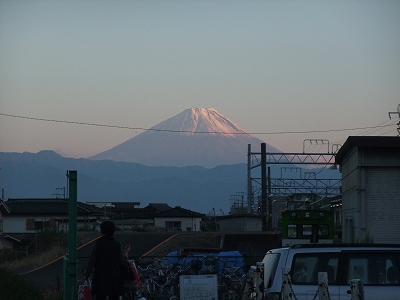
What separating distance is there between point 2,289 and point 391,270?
19.0 feet

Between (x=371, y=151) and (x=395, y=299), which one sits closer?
(x=395, y=299)

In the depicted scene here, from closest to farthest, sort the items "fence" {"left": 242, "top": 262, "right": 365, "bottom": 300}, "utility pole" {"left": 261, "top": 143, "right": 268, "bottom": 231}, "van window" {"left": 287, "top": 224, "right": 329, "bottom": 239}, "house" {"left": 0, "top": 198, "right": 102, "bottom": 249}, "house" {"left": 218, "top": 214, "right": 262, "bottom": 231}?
"fence" {"left": 242, "top": 262, "right": 365, "bottom": 300} < "van window" {"left": 287, "top": 224, "right": 329, "bottom": 239} < "utility pole" {"left": 261, "top": 143, "right": 268, "bottom": 231} < "house" {"left": 218, "top": 214, "right": 262, "bottom": 231} < "house" {"left": 0, "top": 198, "right": 102, "bottom": 249}

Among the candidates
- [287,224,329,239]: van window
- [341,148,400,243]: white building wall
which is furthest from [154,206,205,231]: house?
[341,148,400,243]: white building wall

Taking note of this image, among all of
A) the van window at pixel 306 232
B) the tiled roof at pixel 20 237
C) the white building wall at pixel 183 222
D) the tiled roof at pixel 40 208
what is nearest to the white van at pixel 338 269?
the van window at pixel 306 232

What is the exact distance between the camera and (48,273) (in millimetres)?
27875

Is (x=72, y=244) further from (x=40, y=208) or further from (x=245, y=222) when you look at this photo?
(x=40, y=208)

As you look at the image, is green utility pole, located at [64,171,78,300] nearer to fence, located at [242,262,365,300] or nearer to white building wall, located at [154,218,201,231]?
fence, located at [242,262,365,300]

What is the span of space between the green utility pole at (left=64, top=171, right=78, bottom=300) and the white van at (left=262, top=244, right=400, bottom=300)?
349 cm

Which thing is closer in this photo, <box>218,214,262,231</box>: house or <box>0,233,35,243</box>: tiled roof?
<box>0,233,35,243</box>: tiled roof

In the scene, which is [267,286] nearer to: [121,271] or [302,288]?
[302,288]

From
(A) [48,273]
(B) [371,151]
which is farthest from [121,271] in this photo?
(A) [48,273]

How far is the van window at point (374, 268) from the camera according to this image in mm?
10000

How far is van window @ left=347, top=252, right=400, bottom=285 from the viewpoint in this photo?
394 inches

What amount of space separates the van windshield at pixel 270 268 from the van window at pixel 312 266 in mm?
251
